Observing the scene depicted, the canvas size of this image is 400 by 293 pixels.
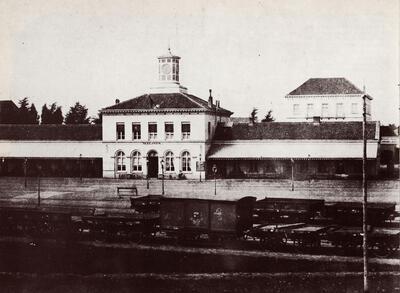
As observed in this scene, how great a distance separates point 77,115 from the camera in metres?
71.0

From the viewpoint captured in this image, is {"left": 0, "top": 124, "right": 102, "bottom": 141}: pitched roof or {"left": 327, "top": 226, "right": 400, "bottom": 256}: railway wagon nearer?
{"left": 327, "top": 226, "right": 400, "bottom": 256}: railway wagon

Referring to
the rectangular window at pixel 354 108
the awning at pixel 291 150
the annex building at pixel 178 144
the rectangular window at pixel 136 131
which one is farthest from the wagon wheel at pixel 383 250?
the rectangular window at pixel 354 108

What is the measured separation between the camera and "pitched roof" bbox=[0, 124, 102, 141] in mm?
52000

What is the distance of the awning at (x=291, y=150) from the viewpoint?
4469 cm

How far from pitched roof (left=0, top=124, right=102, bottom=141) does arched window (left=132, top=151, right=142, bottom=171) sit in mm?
3789

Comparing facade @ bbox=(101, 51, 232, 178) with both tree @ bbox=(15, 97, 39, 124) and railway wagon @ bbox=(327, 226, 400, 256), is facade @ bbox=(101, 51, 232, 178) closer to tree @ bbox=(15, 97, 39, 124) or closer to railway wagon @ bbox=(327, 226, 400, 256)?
tree @ bbox=(15, 97, 39, 124)

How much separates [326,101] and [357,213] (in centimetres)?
3588

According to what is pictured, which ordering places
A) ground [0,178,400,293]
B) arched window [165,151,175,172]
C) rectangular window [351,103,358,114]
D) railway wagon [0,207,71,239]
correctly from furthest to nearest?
rectangular window [351,103,358,114], arched window [165,151,175,172], railway wagon [0,207,71,239], ground [0,178,400,293]

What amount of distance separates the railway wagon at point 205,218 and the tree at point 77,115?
49772 millimetres

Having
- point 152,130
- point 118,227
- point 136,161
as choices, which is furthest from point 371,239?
point 136,161

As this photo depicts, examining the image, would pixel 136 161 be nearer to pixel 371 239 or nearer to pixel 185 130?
pixel 185 130

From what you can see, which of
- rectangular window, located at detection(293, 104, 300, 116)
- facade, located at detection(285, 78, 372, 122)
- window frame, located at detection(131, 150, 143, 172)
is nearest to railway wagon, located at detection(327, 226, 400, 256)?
window frame, located at detection(131, 150, 143, 172)

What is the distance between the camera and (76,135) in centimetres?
5216

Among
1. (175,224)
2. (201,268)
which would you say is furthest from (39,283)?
(175,224)
